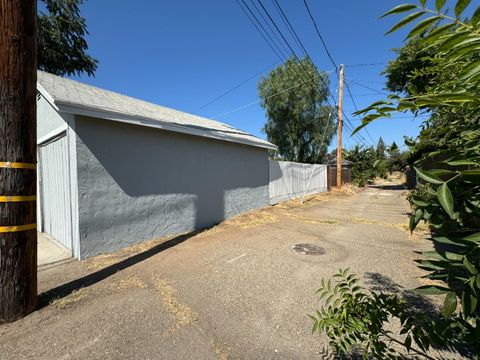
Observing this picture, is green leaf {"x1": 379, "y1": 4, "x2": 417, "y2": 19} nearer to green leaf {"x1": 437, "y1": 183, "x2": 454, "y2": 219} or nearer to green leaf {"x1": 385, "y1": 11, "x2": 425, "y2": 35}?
green leaf {"x1": 385, "y1": 11, "x2": 425, "y2": 35}

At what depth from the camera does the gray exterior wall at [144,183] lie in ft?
15.0

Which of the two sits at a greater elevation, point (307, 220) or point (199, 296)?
point (307, 220)

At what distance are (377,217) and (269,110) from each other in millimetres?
15102

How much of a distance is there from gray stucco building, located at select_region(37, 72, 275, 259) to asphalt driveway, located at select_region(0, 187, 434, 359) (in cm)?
60

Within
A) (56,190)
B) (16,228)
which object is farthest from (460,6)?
(56,190)

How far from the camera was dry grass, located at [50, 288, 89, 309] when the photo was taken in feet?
9.85

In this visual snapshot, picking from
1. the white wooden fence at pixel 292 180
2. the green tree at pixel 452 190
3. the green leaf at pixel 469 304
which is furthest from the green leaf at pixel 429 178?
the white wooden fence at pixel 292 180

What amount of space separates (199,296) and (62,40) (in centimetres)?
1702

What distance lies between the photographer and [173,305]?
3.00m

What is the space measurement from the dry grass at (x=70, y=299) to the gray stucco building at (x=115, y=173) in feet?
4.39

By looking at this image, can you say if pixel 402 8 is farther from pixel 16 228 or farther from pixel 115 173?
pixel 115 173

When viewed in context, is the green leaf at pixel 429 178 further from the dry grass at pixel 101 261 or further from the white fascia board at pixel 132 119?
the white fascia board at pixel 132 119

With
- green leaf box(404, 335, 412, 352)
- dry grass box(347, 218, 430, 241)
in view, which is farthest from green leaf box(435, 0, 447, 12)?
dry grass box(347, 218, 430, 241)

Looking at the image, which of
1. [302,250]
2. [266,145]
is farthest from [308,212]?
[302,250]
